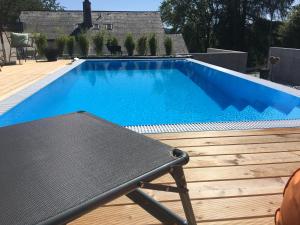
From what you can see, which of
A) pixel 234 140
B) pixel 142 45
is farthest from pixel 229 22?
pixel 234 140

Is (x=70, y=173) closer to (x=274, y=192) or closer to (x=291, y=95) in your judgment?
(x=274, y=192)

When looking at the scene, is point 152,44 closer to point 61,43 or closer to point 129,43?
point 129,43

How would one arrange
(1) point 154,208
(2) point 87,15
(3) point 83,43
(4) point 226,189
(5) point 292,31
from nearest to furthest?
(1) point 154,208 → (4) point 226,189 → (3) point 83,43 → (5) point 292,31 → (2) point 87,15

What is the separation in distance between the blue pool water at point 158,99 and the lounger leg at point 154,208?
3.44m

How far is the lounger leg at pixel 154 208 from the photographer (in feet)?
4.50

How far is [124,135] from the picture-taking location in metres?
1.54

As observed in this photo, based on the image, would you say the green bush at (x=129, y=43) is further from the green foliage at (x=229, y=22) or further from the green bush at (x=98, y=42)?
the green foliage at (x=229, y=22)

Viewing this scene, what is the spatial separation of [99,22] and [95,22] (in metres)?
0.30

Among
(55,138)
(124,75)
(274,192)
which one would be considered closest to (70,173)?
(55,138)

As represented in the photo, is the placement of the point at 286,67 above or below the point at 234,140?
above

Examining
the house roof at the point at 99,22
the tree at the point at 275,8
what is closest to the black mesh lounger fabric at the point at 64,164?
the house roof at the point at 99,22

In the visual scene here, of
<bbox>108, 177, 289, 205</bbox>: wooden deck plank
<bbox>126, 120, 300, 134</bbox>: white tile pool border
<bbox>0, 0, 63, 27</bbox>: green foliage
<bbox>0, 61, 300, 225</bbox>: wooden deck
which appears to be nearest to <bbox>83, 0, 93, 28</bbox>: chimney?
<bbox>0, 0, 63, 27</bbox>: green foliage

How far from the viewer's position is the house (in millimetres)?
22125

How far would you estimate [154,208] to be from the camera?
139 centimetres
